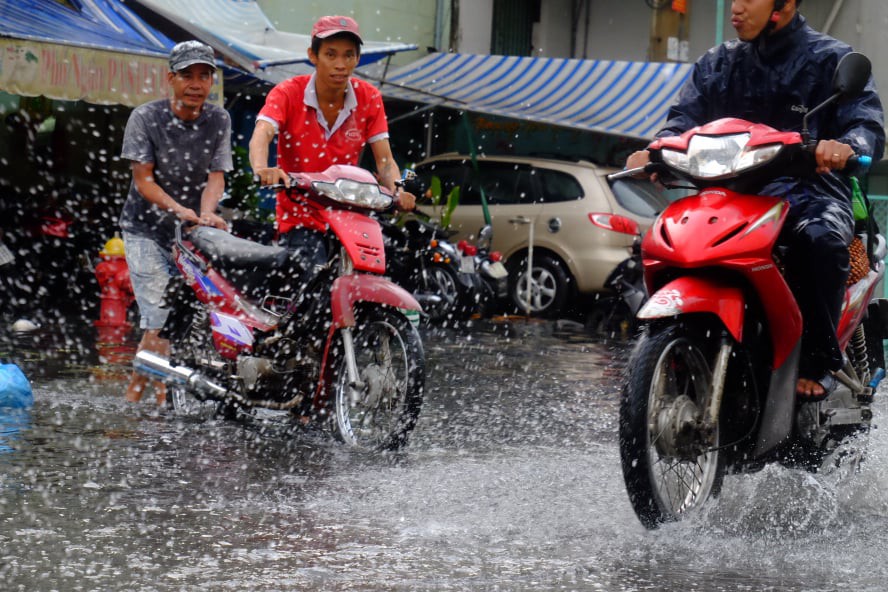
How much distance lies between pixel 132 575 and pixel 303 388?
102 inches

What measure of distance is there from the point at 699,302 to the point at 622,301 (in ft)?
30.7

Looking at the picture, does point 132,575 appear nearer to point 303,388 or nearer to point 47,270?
point 303,388

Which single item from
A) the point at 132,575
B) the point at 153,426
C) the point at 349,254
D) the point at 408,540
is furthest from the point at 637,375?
the point at 153,426

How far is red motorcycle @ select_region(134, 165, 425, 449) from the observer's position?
6.15m

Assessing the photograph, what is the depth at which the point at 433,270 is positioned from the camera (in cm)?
1423

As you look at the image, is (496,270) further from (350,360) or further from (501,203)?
(350,360)

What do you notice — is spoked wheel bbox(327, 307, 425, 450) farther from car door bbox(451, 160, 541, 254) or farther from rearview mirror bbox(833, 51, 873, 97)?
car door bbox(451, 160, 541, 254)

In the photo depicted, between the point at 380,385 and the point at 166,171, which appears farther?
the point at 166,171

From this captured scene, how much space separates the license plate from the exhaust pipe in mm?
8012

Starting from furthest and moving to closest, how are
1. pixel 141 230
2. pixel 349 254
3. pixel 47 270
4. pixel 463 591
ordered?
pixel 47 270, pixel 141 230, pixel 349 254, pixel 463 591

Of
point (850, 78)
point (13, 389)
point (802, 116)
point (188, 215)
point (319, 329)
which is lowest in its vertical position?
point (13, 389)

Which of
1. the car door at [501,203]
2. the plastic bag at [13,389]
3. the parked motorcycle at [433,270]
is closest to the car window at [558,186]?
the car door at [501,203]

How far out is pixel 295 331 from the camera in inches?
252

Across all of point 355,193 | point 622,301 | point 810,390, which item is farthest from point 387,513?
point 622,301
